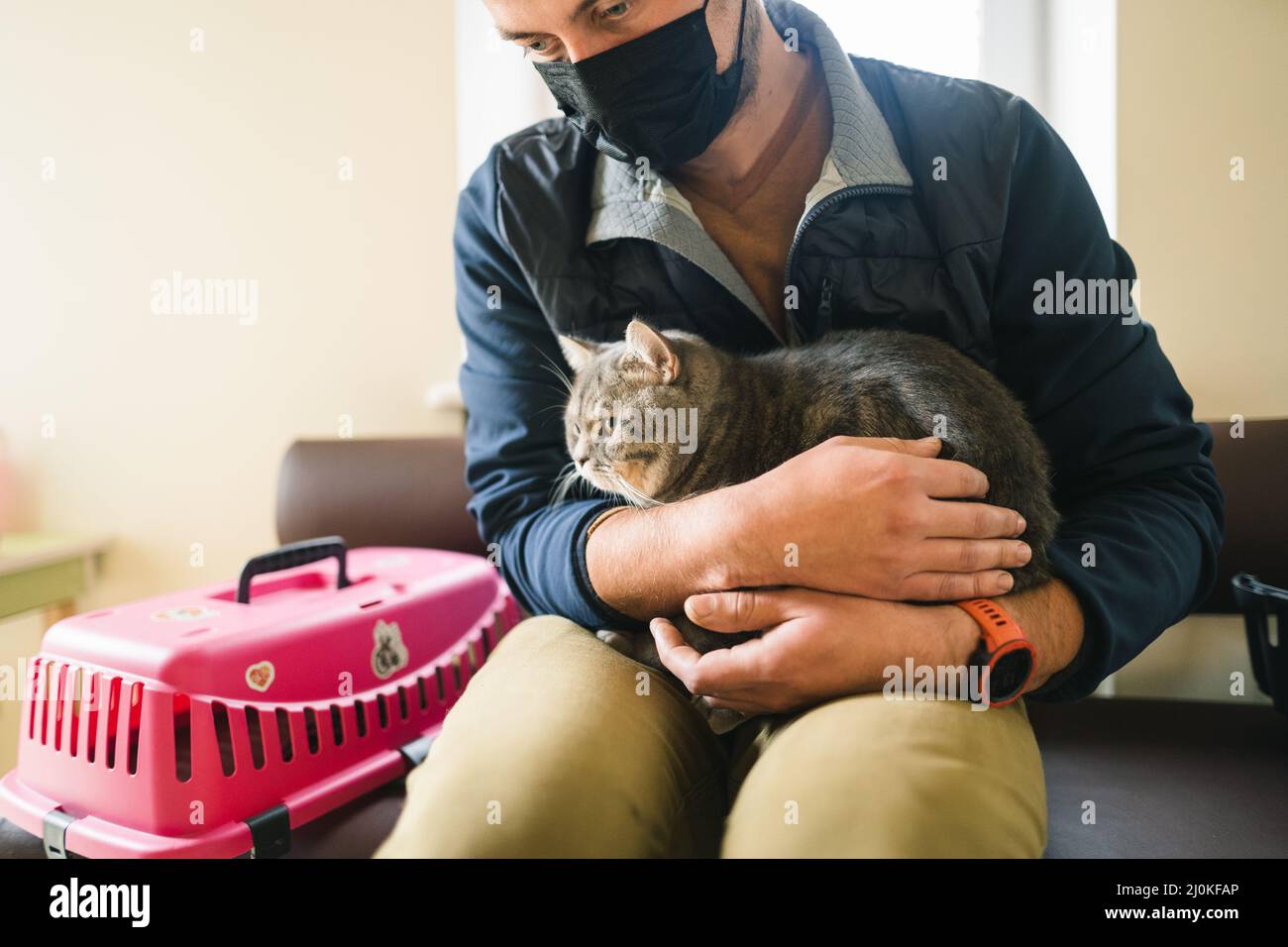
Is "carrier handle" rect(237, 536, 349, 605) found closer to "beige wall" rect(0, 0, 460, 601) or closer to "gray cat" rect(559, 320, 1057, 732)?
"gray cat" rect(559, 320, 1057, 732)

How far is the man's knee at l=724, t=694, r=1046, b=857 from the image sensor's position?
60cm

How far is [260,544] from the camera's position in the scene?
196cm

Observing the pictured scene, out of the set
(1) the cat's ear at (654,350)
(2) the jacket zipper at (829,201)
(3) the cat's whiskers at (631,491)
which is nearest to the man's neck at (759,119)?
(2) the jacket zipper at (829,201)

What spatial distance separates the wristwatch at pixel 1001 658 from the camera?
72 cm

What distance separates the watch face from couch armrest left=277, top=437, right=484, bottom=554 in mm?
1120

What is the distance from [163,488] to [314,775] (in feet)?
4.15

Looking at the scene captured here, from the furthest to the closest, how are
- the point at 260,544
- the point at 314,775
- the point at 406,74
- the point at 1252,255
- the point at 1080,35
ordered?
the point at 260,544 < the point at 406,74 < the point at 1080,35 < the point at 1252,255 < the point at 314,775

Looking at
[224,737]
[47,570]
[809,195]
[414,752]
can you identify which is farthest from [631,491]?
[47,570]

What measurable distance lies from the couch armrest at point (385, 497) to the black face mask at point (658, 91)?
0.86 metres

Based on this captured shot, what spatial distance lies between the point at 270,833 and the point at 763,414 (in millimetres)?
785

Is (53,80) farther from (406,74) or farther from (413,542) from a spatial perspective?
(413,542)

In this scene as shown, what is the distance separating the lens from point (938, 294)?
3.04ft

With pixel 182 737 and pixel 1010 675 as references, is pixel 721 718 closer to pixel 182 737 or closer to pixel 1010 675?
pixel 1010 675
